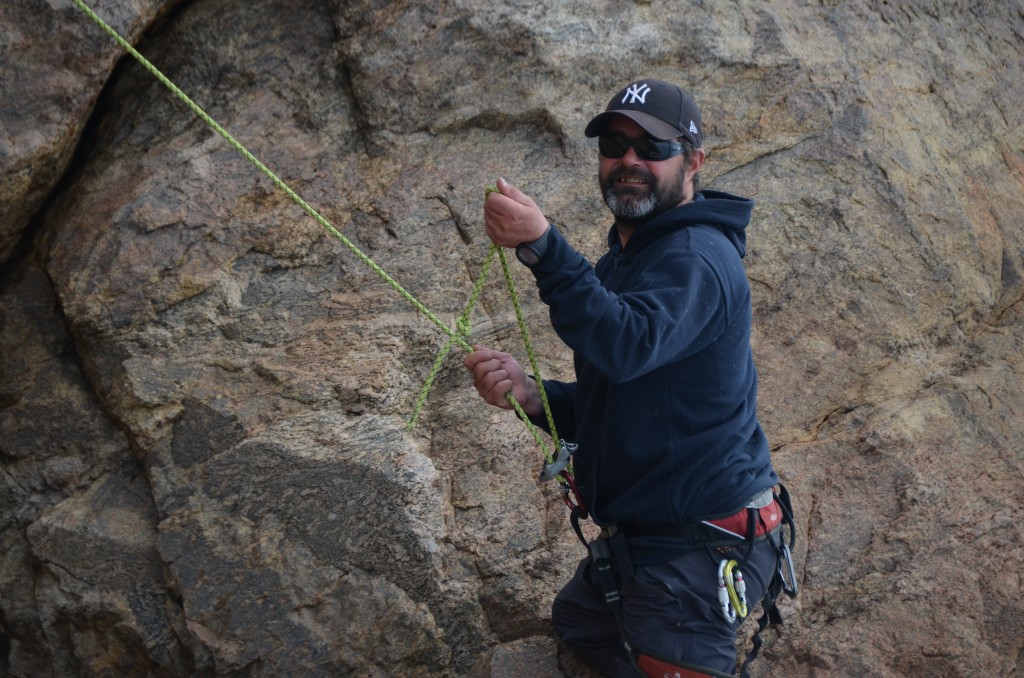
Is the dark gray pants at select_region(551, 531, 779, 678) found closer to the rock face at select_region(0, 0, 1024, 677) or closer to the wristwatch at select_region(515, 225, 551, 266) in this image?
the rock face at select_region(0, 0, 1024, 677)

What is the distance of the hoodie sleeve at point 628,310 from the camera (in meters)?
3.10

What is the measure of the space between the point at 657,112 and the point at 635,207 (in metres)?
0.34

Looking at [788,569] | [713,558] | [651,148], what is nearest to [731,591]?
[713,558]

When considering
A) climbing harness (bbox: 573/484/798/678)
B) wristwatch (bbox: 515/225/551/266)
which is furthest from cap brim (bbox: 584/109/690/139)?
climbing harness (bbox: 573/484/798/678)

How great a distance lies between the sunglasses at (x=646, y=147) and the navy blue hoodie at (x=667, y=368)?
198mm

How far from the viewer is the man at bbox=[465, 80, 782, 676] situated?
3371 millimetres

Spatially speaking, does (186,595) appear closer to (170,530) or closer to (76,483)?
(170,530)

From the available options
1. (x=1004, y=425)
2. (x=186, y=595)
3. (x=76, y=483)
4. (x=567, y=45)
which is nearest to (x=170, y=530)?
(x=186, y=595)

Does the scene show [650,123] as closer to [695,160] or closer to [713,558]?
[695,160]

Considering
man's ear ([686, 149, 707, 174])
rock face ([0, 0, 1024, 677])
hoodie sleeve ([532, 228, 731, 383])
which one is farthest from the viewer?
rock face ([0, 0, 1024, 677])

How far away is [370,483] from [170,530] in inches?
36.2

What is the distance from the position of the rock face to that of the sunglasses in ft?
5.66

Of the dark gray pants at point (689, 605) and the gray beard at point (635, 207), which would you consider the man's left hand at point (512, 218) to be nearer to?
the gray beard at point (635, 207)

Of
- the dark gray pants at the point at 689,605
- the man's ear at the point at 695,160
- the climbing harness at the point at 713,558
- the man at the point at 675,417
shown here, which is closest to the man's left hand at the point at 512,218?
the man at the point at 675,417
